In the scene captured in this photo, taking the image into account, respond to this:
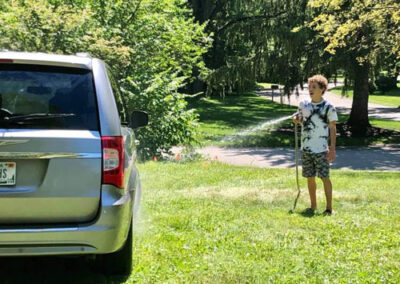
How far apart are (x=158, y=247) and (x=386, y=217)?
318 centimetres

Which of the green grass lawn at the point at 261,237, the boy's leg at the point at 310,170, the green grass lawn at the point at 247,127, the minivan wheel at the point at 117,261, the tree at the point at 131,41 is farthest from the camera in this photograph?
the green grass lawn at the point at 247,127

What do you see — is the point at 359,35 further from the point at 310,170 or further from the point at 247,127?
the point at 310,170

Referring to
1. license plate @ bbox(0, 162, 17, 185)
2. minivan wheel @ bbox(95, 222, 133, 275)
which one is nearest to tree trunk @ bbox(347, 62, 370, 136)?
minivan wheel @ bbox(95, 222, 133, 275)

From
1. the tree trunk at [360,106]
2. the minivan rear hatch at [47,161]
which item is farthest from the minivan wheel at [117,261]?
the tree trunk at [360,106]

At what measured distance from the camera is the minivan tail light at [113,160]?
339 cm

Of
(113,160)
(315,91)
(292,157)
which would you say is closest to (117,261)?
(113,160)

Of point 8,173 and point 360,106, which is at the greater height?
point 8,173

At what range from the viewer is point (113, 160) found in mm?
3447

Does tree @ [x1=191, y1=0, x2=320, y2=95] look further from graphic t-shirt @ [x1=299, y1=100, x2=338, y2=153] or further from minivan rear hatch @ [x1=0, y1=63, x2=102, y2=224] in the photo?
minivan rear hatch @ [x1=0, y1=63, x2=102, y2=224]

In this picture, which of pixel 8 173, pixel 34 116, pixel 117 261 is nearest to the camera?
pixel 8 173

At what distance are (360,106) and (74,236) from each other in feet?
68.7

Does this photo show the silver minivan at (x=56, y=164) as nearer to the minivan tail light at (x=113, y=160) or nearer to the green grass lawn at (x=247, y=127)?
the minivan tail light at (x=113, y=160)

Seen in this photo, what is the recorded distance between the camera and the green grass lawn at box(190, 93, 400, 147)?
2041 cm

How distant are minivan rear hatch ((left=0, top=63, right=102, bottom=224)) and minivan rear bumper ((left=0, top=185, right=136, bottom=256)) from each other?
0.05 metres
